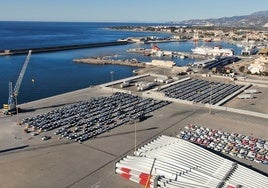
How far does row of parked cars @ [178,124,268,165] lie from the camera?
126 ft

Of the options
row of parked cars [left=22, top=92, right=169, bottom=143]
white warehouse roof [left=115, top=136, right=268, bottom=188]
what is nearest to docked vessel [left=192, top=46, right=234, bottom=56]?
row of parked cars [left=22, top=92, right=169, bottom=143]

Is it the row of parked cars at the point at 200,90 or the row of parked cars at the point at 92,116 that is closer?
the row of parked cars at the point at 92,116

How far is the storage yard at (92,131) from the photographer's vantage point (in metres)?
32.8

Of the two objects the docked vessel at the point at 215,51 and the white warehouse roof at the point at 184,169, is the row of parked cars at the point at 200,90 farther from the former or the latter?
the docked vessel at the point at 215,51

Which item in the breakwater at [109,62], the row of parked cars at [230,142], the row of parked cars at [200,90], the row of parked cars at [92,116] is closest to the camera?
the row of parked cars at [230,142]

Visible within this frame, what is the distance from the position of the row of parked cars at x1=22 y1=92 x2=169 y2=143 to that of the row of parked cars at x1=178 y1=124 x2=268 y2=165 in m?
9.76

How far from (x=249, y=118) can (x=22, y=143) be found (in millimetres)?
35372

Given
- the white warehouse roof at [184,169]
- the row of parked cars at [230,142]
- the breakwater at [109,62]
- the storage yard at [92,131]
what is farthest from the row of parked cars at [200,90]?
the breakwater at [109,62]

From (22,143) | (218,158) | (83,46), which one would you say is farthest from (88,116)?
(83,46)

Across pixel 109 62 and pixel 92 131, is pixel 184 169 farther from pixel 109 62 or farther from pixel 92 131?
pixel 109 62

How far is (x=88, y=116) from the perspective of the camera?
2016 inches

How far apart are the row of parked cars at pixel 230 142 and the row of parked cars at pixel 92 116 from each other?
32.0 ft

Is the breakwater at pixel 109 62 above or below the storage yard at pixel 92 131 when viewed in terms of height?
above

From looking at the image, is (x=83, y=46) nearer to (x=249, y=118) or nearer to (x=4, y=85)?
(x=4, y=85)
